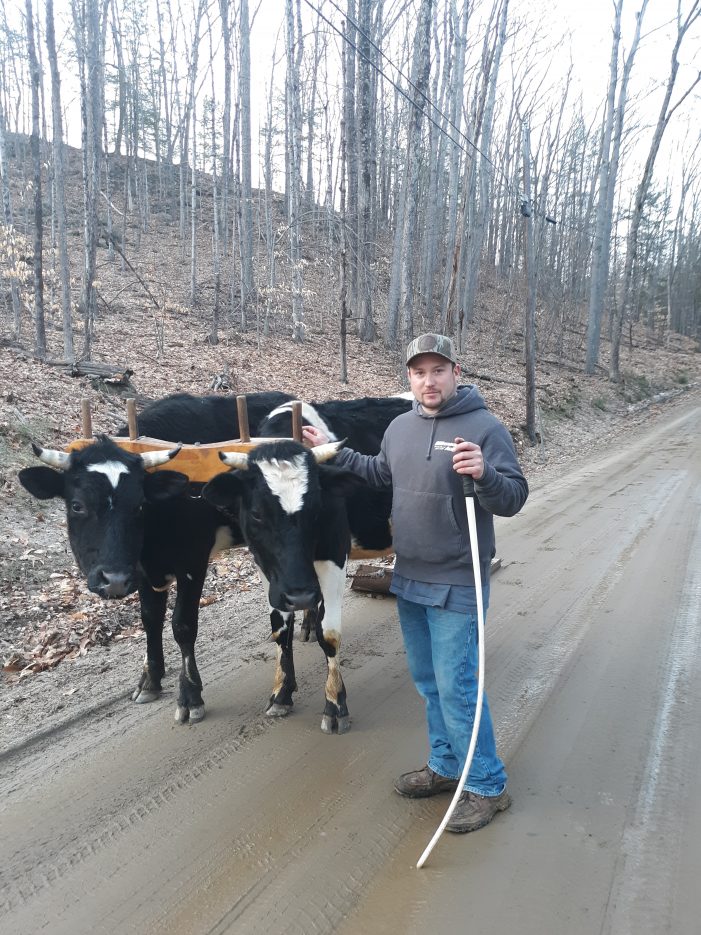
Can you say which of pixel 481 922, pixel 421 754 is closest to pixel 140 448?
pixel 421 754

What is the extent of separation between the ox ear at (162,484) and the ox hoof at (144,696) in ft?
4.76

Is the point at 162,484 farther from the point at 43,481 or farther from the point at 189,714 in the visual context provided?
the point at 189,714

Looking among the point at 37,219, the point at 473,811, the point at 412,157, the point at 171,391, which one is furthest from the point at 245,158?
the point at 473,811

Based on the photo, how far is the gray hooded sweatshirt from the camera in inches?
124

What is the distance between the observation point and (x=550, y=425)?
1767 centimetres

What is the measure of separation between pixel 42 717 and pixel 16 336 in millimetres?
12860

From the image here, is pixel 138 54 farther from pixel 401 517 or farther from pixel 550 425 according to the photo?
pixel 401 517

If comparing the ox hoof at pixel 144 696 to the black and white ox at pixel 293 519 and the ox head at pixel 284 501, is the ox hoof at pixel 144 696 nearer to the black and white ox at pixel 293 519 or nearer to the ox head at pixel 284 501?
the black and white ox at pixel 293 519

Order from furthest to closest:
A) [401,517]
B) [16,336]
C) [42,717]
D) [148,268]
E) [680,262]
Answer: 1. [680,262]
2. [148,268]
3. [16,336]
4. [42,717]
5. [401,517]

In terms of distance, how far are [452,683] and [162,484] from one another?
220cm

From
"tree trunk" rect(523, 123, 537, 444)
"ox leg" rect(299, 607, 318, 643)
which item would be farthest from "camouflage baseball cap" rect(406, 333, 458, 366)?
"tree trunk" rect(523, 123, 537, 444)

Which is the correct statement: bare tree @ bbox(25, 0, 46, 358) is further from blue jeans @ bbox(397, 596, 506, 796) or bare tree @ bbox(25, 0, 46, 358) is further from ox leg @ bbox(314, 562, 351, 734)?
blue jeans @ bbox(397, 596, 506, 796)

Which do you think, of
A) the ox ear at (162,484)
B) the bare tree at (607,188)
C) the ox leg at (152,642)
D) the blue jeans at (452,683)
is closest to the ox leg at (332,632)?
the blue jeans at (452,683)

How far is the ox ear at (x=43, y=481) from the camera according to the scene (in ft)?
13.0
